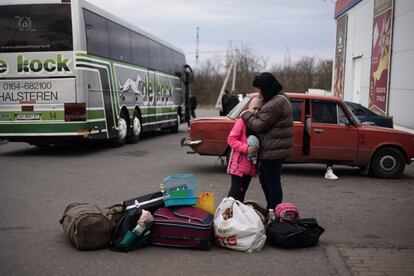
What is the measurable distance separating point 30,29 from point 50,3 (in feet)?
2.68

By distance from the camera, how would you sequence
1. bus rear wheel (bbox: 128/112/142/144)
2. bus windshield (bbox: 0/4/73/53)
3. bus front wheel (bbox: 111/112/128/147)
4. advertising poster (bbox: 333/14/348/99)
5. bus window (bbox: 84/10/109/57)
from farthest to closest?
1. advertising poster (bbox: 333/14/348/99)
2. bus rear wheel (bbox: 128/112/142/144)
3. bus front wheel (bbox: 111/112/128/147)
4. bus window (bbox: 84/10/109/57)
5. bus windshield (bbox: 0/4/73/53)

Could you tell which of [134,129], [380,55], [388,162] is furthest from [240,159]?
[380,55]

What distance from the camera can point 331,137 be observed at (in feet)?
33.6

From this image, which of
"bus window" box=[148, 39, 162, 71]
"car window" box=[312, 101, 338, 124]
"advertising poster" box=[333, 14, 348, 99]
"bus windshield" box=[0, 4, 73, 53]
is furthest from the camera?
"advertising poster" box=[333, 14, 348, 99]

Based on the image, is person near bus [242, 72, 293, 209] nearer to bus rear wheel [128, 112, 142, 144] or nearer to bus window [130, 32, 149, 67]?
bus rear wheel [128, 112, 142, 144]

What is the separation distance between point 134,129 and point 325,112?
8048 millimetres

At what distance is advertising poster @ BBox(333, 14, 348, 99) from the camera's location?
3253 cm

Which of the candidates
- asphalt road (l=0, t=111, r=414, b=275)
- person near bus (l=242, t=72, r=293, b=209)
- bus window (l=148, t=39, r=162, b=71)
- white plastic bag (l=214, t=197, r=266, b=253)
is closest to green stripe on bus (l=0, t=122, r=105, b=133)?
asphalt road (l=0, t=111, r=414, b=275)

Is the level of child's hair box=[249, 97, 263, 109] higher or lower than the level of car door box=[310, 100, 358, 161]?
higher

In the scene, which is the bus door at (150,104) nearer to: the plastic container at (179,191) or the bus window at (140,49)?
the bus window at (140,49)

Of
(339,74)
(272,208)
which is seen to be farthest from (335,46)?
(272,208)

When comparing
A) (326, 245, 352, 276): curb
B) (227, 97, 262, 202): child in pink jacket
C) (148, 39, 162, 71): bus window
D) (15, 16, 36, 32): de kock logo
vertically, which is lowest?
(326, 245, 352, 276): curb

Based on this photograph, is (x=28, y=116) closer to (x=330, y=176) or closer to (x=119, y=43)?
(x=119, y=43)

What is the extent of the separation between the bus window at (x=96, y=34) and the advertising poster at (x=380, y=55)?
13.0m
